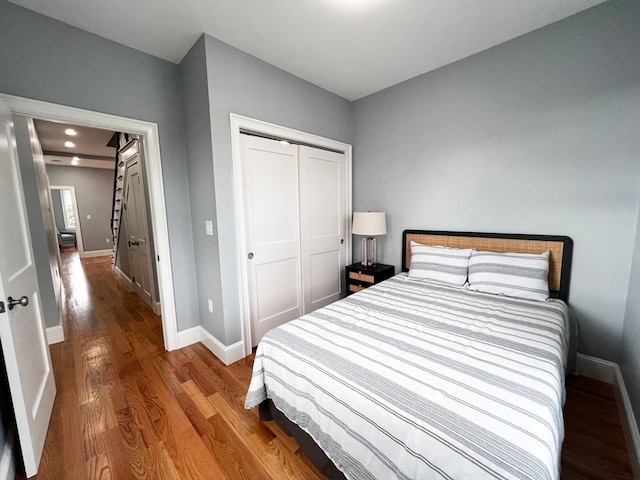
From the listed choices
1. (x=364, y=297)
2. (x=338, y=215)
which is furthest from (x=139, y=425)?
(x=338, y=215)

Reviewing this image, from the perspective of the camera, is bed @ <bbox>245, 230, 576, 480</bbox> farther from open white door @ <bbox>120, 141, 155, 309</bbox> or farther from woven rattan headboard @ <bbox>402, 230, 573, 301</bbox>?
open white door @ <bbox>120, 141, 155, 309</bbox>

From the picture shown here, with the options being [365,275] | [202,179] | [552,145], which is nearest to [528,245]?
[552,145]

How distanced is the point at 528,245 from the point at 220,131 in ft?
8.81

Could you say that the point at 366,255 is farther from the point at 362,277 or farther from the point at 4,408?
the point at 4,408

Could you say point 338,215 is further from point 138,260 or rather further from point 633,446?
point 138,260

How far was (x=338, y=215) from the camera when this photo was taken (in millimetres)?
3211

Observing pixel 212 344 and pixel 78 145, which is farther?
pixel 78 145

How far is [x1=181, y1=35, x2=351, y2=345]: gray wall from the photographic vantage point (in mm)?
2010

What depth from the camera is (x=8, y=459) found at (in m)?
1.25

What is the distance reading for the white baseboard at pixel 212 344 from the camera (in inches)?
86.8

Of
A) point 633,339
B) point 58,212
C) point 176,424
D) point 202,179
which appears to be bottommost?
point 176,424

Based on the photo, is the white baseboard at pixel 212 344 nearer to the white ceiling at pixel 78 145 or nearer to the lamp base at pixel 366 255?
the lamp base at pixel 366 255

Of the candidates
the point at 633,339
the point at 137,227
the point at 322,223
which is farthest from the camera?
the point at 137,227

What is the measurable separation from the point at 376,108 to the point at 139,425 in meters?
3.55
